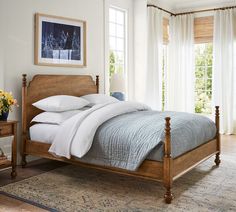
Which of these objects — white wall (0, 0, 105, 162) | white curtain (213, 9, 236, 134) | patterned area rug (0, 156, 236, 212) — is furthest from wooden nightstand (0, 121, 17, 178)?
white curtain (213, 9, 236, 134)

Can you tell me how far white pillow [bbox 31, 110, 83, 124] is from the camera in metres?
3.91

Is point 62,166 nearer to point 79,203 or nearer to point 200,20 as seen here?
point 79,203

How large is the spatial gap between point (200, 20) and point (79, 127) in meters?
4.72

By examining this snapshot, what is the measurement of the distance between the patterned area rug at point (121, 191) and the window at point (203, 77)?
341cm

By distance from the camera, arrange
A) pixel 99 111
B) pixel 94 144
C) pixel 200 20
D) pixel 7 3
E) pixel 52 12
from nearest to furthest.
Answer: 1. pixel 94 144
2. pixel 99 111
3. pixel 7 3
4. pixel 52 12
5. pixel 200 20

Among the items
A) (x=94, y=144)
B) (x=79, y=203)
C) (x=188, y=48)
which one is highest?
(x=188, y=48)

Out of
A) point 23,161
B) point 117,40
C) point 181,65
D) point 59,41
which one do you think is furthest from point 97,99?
point 181,65

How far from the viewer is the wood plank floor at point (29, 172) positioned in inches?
112

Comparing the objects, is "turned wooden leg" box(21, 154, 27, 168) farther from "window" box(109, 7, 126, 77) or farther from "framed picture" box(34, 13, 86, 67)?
"window" box(109, 7, 126, 77)

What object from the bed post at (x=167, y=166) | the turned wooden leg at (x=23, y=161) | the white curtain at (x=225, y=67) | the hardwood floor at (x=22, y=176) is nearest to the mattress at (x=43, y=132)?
the turned wooden leg at (x=23, y=161)

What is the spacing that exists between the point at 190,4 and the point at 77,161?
4994 millimetres

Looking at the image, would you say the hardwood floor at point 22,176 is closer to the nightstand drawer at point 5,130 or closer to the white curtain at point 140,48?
the nightstand drawer at point 5,130

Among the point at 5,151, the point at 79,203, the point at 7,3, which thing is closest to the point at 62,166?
the point at 5,151

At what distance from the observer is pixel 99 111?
3.60m
